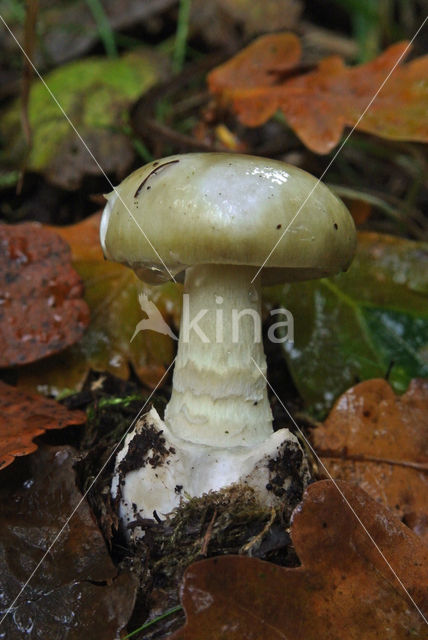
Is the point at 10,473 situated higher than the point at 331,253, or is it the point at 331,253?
the point at 331,253

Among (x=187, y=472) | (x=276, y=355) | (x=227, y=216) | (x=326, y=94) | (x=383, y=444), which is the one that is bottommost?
(x=276, y=355)

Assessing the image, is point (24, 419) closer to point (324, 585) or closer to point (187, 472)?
point (187, 472)

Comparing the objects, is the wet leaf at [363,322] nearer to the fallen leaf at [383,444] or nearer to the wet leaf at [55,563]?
the fallen leaf at [383,444]

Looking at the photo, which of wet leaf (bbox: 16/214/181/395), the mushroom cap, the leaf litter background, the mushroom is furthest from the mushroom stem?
wet leaf (bbox: 16/214/181/395)

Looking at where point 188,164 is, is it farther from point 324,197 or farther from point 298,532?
point 298,532

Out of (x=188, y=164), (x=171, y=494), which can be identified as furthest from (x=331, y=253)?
(x=171, y=494)

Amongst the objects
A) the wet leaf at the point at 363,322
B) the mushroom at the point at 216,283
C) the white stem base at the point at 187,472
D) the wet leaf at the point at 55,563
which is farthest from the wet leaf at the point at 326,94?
the wet leaf at the point at 55,563

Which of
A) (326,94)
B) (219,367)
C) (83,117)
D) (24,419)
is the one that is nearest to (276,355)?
(219,367)

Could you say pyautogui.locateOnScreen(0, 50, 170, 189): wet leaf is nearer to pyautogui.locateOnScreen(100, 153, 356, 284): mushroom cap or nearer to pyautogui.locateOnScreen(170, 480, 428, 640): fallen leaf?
pyautogui.locateOnScreen(100, 153, 356, 284): mushroom cap
